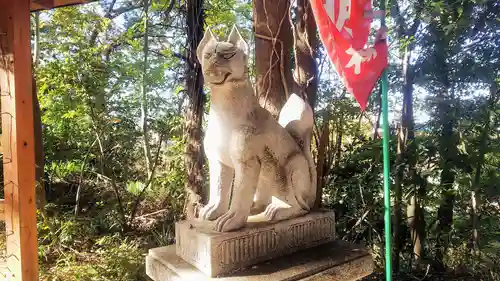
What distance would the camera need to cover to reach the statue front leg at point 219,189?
155 cm

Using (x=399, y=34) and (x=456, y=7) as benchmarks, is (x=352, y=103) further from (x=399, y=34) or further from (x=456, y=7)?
(x=456, y=7)

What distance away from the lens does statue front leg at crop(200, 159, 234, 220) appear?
1.55 m

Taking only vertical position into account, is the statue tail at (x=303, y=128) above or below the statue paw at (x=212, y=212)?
above

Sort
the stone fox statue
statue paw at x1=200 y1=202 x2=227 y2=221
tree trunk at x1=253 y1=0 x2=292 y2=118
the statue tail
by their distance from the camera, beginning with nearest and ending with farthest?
the stone fox statue, statue paw at x1=200 y1=202 x2=227 y2=221, the statue tail, tree trunk at x1=253 y1=0 x2=292 y2=118

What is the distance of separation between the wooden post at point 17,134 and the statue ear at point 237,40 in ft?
4.98

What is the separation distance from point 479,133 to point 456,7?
3.45 feet

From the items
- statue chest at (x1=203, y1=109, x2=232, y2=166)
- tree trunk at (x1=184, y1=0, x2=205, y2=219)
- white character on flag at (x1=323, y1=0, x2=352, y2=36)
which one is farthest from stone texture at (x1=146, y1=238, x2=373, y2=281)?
tree trunk at (x1=184, y1=0, x2=205, y2=219)

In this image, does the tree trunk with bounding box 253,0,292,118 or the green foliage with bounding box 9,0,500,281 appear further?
the green foliage with bounding box 9,0,500,281

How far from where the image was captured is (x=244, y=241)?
1449 millimetres

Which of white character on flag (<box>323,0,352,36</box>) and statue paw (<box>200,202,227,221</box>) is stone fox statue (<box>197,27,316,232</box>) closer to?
statue paw (<box>200,202,227,221</box>)

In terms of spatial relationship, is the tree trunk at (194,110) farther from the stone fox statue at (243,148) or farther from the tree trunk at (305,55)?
the stone fox statue at (243,148)

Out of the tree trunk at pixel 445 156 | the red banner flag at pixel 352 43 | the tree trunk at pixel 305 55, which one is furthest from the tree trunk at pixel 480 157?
the red banner flag at pixel 352 43

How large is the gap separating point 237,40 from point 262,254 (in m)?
0.88

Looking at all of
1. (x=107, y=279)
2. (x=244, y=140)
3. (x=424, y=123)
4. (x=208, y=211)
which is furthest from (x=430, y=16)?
(x=107, y=279)
